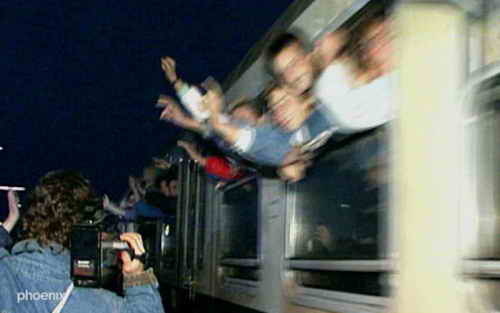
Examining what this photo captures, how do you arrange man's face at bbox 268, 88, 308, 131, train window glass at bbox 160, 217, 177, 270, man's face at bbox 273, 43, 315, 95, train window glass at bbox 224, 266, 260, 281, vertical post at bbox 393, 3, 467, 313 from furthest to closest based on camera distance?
1. train window glass at bbox 160, 217, 177, 270
2. train window glass at bbox 224, 266, 260, 281
3. man's face at bbox 268, 88, 308, 131
4. man's face at bbox 273, 43, 315, 95
5. vertical post at bbox 393, 3, 467, 313

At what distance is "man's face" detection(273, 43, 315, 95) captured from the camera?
9.07ft

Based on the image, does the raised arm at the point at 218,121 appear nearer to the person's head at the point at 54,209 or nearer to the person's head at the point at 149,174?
the person's head at the point at 54,209

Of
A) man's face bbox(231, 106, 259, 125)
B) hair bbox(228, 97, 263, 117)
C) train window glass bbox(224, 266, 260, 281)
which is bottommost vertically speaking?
train window glass bbox(224, 266, 260, 281)

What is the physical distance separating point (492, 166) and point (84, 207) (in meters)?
1.26

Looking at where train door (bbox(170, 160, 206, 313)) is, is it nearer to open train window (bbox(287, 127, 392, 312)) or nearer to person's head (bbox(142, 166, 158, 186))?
person's head (bbox(142, 166, 158, 186))

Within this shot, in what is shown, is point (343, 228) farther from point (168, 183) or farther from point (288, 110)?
point (168, 183)

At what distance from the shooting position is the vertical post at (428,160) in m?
1.04

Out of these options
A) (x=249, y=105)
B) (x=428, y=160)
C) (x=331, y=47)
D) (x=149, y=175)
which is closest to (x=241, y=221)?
(x=249, y=105)

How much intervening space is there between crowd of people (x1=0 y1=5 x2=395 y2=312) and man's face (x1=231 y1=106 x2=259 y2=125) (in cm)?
3

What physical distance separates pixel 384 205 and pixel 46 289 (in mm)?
1053

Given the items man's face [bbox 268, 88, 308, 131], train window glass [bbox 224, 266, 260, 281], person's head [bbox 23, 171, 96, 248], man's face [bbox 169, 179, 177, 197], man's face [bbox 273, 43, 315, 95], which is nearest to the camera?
person's head [bbox 23, 171, 96, 248]

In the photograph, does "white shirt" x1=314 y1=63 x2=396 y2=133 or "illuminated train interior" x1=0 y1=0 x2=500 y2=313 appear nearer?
"illuminated train interior" x1=0 y1=0 x2=500 y2=313

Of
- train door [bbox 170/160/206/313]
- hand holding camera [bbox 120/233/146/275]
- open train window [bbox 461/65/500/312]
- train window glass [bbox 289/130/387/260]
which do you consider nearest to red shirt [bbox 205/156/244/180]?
train door [bbox 170/160/206/313]

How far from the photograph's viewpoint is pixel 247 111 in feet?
12.1
